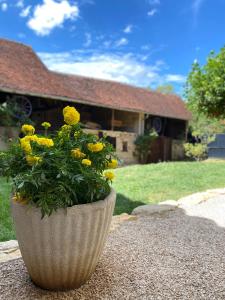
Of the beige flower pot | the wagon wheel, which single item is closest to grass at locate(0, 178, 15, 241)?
the beige flower pot

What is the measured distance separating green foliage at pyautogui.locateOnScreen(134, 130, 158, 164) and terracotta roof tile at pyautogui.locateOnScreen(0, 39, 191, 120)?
138 centimetres

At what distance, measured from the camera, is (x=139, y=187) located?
8102mm

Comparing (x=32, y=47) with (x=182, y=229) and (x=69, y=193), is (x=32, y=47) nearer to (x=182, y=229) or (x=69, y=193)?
(x=182, y=229)

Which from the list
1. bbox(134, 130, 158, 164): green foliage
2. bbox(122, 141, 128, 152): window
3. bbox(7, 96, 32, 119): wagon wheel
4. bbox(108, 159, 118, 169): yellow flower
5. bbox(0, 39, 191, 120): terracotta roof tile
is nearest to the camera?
bbox(108, 159, 118, 169): yellow flower

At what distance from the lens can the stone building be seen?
41.2 feet

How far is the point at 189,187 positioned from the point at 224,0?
1123 centimetres

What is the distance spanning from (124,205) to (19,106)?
25.3 ft

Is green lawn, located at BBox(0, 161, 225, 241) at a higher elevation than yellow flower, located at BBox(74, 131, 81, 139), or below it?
below

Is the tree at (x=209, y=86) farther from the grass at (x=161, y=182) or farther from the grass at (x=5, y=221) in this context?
the grass at (x=5, y=221)

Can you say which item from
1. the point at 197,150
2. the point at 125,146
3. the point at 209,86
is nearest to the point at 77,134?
the point at 209,86

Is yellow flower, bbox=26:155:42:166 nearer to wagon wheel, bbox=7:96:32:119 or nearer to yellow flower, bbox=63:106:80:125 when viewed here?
yellow flower, bbox=63:106:80:125

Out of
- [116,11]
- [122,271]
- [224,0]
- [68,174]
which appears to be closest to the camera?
[68,174]

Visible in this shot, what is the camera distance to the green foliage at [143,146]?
1678 cm

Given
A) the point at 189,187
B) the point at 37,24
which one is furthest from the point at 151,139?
the point at 37,24
